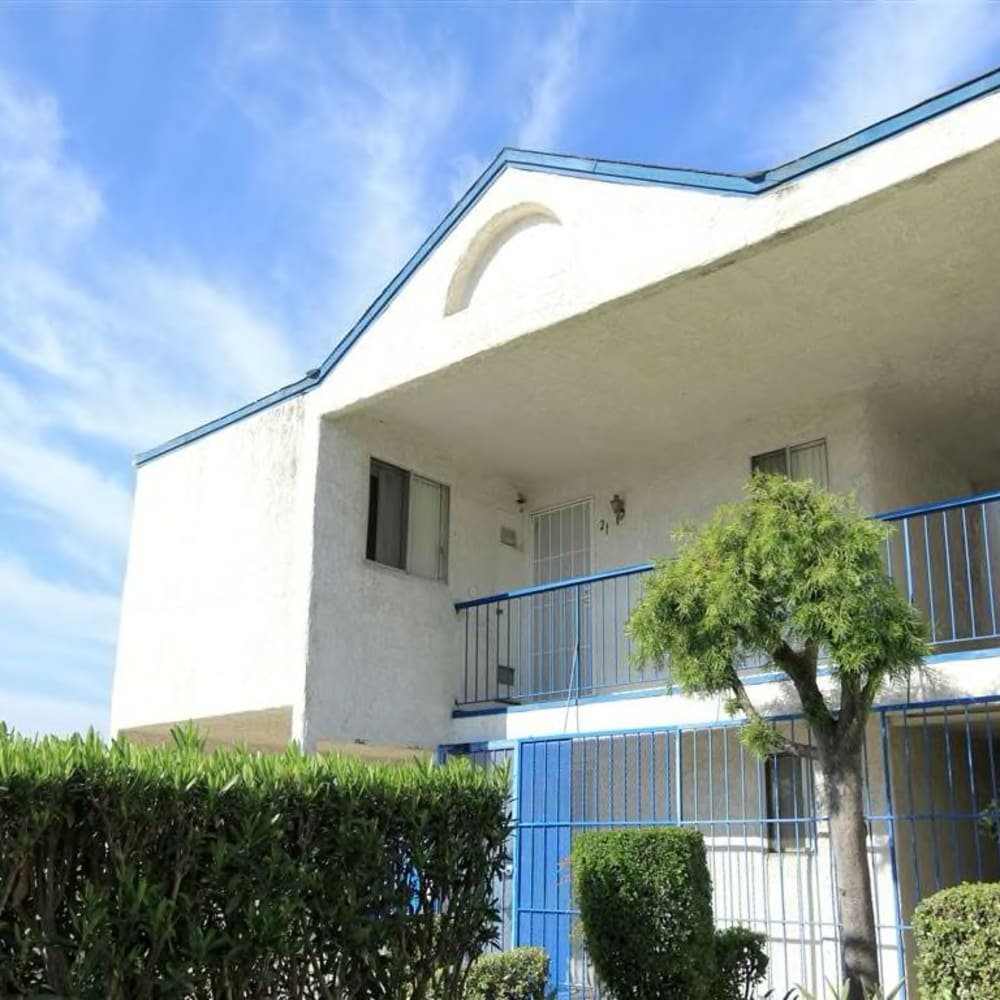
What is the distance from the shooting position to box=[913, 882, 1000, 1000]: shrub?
713 centimetres

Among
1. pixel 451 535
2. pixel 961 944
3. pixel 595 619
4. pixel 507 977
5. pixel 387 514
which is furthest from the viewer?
pixel 451 535

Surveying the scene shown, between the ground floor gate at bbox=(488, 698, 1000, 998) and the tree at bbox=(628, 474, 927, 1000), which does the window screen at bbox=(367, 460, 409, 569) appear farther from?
the tree at bbox=(628, 474, 927, 1000)

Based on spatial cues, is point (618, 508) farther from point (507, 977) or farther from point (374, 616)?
point (507, 977)

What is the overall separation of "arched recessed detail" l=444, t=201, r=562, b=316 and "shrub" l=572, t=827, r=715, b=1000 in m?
5.80

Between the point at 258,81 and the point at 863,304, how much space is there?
5.34m

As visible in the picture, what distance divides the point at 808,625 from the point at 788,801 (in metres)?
3.53

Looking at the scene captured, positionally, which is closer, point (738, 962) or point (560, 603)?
point (738, 962)

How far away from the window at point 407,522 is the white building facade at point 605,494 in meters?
0.03

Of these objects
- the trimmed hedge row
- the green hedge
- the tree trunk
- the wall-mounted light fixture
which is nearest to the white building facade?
the wall-mounted light fixture

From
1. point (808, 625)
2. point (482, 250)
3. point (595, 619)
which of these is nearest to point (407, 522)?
point (595, 619)

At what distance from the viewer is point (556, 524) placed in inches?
580

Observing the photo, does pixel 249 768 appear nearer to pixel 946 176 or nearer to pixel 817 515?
pixel 817 515

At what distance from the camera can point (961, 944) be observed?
23.9ft

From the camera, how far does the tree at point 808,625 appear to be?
8.39 m
